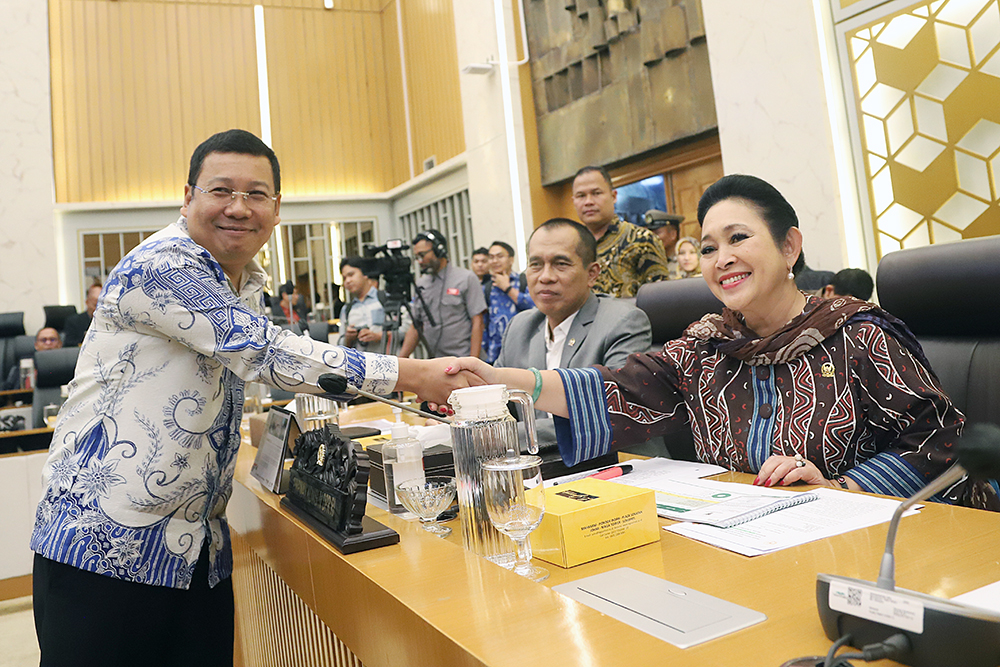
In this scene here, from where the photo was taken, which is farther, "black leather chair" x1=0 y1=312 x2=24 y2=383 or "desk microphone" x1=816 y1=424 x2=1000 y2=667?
"black leather chair" x1=0 y1=312 x2=24 y2=383

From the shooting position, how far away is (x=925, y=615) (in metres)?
0.54

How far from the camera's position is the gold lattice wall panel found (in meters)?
3.37

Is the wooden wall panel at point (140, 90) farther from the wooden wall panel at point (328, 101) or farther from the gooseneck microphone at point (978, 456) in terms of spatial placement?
the gooseneck microphone at point (978, 456)

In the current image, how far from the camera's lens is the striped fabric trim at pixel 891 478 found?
1184 millimetres

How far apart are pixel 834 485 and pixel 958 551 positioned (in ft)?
1.26

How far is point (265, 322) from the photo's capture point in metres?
1.26

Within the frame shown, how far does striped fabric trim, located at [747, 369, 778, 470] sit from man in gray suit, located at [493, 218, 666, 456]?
47cm

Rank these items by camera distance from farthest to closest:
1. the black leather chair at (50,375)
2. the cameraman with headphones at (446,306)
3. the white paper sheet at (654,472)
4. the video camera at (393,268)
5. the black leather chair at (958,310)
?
the black leather chair at (50,375)
the cameraman with headphones at (446,306)
the video camera at (393,268)
the black leather chair at (958,310)
the white paper sheet at (654,472)

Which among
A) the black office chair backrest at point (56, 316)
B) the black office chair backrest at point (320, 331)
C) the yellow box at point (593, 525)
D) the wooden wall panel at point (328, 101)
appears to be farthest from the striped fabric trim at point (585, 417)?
the wooden wall panel at point (328, 101)

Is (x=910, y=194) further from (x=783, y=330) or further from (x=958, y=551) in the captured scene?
(x=958, y=551)

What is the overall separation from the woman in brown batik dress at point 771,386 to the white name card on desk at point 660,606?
0.49 meters

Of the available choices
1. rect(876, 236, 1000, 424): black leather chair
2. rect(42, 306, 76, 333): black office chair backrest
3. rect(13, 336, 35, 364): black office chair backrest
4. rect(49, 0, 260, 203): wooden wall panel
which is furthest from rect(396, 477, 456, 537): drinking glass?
rect(49, 0, 260, 203): wooden wall panel

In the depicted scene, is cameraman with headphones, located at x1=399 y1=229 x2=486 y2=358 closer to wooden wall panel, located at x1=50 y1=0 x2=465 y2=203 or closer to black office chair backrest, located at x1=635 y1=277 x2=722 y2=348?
black office chair backrest, located at x1=635 y1=277 x2=722 y2=348

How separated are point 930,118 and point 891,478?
304 cm
